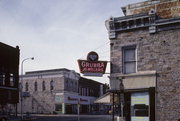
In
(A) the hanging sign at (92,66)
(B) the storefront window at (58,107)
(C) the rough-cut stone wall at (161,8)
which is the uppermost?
(C) the rough-cut stone wall at (161,8)

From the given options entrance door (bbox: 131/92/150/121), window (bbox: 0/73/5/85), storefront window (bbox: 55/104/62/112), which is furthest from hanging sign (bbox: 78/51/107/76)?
storefront window (bbox: 55/104/62/112)

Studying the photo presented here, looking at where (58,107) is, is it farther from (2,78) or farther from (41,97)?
(2,78)

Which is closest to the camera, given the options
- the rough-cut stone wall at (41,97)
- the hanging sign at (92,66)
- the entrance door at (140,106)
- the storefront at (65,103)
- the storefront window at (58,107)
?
the entrance door at (140,106)

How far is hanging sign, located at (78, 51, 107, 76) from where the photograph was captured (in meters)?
18.8

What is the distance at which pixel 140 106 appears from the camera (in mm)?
18078

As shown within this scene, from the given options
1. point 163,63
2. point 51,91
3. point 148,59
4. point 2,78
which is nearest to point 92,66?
point 148,59

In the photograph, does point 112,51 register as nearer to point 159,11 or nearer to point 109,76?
point 109,76

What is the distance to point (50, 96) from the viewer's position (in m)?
57.6

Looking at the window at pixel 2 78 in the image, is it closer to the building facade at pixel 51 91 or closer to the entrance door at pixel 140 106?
the building facade at pixel 51 91

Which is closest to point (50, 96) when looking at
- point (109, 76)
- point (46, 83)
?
point (46, 83)

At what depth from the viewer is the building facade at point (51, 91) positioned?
186 ft

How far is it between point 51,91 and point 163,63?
42.5 m

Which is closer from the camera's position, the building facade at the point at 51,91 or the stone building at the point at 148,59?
the stone building at the point at 148,59

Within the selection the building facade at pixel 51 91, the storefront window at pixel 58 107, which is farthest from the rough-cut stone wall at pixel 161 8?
the storefront window at pixel 58 107
